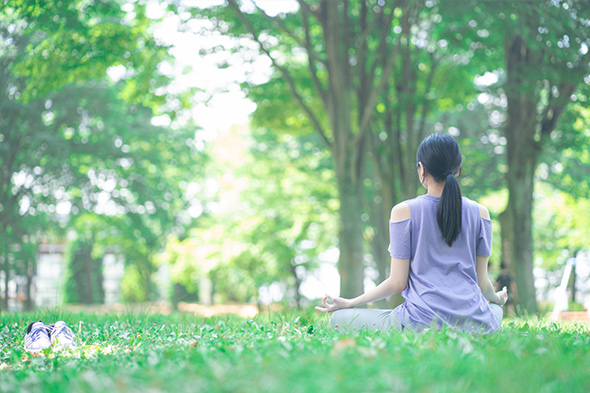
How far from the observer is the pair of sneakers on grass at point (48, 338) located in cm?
405

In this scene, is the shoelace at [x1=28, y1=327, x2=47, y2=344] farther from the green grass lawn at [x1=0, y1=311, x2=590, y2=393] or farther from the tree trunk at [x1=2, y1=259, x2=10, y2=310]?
the tree trunk at [x1=2, y1=259, x2=10, y2=310]

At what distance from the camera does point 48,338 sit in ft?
13.5

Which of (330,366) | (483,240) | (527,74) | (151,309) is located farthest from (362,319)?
(527,74)

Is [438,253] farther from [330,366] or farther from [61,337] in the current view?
[61,337]

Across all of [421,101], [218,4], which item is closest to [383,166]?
[421,101]

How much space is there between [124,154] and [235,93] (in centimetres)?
720

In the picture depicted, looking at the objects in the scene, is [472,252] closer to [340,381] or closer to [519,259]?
[340,381]

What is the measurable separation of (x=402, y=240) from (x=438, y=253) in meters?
0.24

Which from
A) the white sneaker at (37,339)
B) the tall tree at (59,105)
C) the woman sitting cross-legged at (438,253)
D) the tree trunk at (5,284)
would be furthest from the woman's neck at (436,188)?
the tree trunk at (5,284)

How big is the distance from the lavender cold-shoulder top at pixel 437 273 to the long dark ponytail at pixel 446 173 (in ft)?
0.27

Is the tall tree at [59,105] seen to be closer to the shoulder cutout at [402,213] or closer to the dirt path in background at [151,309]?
the dirt path in background at [151,309]

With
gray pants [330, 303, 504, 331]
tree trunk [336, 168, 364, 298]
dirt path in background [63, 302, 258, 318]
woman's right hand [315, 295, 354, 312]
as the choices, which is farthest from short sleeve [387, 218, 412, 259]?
tree trunk [336, 168, 364, 298]

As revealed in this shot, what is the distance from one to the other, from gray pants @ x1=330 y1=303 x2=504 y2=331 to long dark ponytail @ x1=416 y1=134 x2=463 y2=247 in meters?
0.76

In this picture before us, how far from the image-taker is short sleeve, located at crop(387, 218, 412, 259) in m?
3.47
